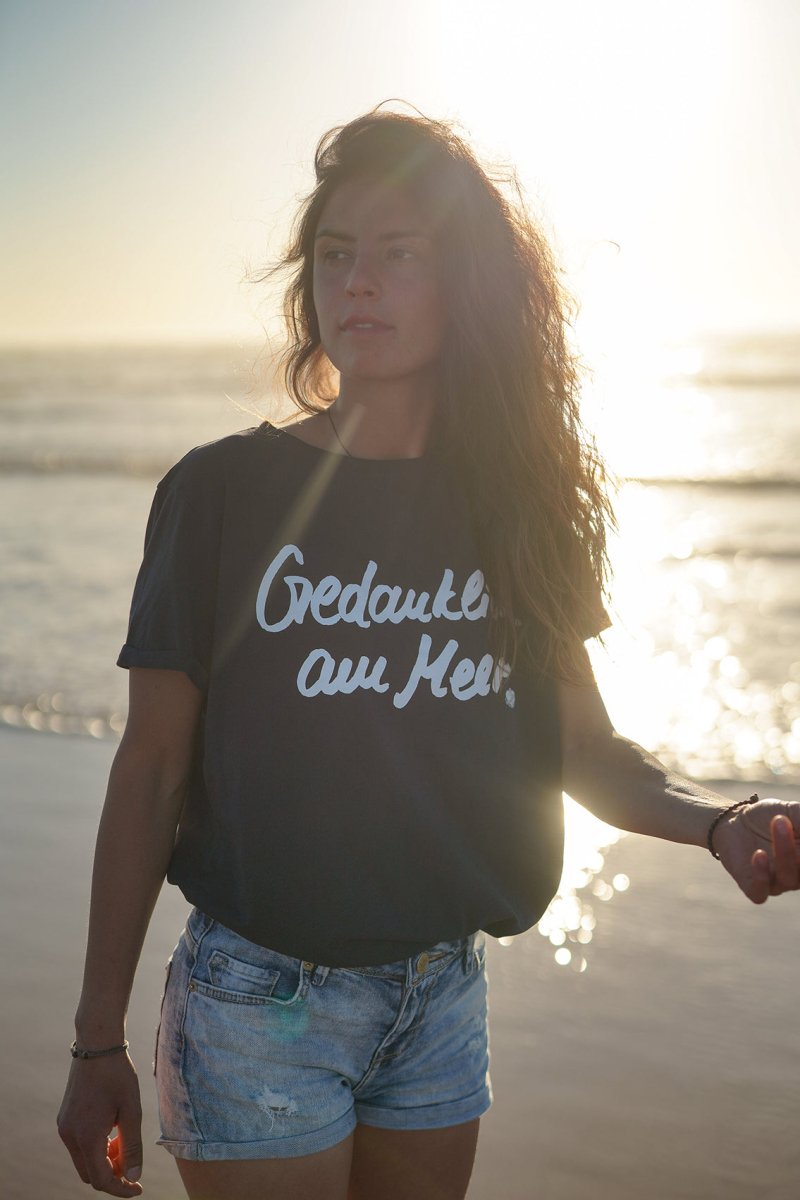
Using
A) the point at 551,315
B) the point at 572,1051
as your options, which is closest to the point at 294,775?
the point at 551,315

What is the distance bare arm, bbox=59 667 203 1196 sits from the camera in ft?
5.84

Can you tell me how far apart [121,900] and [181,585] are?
0.46 meters

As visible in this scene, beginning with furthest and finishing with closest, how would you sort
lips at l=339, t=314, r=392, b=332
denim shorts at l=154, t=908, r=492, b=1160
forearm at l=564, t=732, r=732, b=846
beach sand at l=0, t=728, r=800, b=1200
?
1. beach sand at l=0, t=728, r=800, b=1200
2. lips at l=339, t=314, r=392, b=332
3. forearm at l=564, t=732, r=732, b=846
4. denim shorts at l=154, t=908, r=492, b=1160

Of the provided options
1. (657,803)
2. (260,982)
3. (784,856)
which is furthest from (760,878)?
(260,982)

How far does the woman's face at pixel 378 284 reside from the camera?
6.49 ft

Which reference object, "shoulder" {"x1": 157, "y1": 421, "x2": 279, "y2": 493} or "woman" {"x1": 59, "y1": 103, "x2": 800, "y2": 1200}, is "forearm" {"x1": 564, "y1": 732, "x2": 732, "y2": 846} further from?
"shoulder" {"x1": 157, "y1": 421, "x2": 279, "y2": 493}

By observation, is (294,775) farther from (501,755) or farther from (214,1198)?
(214,1198)

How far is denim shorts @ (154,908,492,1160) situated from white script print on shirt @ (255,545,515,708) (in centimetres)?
39

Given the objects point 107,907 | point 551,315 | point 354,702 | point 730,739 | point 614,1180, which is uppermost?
point 551,315

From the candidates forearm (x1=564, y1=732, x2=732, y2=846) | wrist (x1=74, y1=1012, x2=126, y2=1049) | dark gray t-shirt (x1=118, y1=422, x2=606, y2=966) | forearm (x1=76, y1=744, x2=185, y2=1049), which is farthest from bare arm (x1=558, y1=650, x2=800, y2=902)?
wrist (x1=74, y1=1012, x2=126, y2=1049)

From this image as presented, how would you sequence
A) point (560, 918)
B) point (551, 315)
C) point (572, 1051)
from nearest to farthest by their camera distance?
1. point (551, 315)
2. point (572, 1051)
3. point (560, 918)

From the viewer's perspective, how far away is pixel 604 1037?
A: 3.70 meters

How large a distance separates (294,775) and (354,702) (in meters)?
0.14

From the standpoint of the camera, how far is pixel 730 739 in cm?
721
